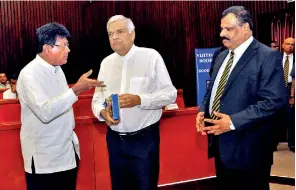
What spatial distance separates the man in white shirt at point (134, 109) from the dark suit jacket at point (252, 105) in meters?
0.51

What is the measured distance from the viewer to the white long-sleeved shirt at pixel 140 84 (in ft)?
7.94

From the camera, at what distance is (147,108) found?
2393 mm

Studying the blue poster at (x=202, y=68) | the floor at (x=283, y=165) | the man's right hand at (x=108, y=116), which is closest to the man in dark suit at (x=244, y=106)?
the man's right hand at (x=108, y=116)

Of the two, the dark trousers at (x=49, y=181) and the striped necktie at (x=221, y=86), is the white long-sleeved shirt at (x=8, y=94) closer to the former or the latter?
the dark trousers at (x=49, y=181)

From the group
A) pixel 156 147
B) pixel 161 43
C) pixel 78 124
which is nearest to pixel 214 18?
pixel 161 43

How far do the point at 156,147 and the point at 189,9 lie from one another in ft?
22.2

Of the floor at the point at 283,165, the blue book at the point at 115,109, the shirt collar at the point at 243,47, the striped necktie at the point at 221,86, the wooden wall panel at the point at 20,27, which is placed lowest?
the floor at the point at 283,165

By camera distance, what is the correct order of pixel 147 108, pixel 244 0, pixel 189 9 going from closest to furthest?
pixel 147 108 → pixel 244 0 → pixel 189 9

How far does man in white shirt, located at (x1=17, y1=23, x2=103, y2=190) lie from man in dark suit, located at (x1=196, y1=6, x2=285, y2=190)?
2.32 feet

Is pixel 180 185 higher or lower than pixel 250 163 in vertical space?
lower

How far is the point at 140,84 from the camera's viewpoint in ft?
8.10

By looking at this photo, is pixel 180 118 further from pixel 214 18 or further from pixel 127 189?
pixel 214 18

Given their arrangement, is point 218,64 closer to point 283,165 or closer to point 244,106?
point 244,106

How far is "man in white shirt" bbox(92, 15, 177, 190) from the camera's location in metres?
2.41
